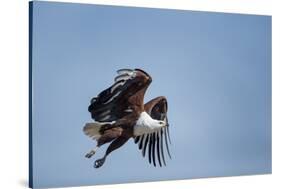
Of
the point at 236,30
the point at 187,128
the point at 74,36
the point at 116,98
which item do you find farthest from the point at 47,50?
the point at 236,30

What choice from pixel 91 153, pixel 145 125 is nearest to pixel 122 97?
pixel 145 125

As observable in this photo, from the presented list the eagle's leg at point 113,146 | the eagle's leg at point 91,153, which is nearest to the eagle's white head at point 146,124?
the eagle's leg at point 113,146

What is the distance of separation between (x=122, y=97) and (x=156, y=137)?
2.13 feet

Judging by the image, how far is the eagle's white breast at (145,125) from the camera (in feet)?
24.0

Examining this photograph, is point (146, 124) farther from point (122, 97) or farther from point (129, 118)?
point (122, 97)

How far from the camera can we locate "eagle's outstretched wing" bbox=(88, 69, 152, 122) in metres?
7.11

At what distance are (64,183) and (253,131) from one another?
8.39 ft

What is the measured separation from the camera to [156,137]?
24.4 feet

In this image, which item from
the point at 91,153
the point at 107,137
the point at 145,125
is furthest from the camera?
the point at 145,125

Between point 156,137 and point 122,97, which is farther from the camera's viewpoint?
point 156,137

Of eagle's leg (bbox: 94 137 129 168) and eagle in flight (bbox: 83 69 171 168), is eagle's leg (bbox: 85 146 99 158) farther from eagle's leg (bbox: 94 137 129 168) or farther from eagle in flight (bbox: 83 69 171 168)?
eagle's leg (bbox: 94 137 129 168)

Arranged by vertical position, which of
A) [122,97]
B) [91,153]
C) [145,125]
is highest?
[122,97]

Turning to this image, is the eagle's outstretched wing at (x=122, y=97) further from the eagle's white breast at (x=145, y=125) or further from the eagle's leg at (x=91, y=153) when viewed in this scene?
the eagle's leg at (x=91, y=153)

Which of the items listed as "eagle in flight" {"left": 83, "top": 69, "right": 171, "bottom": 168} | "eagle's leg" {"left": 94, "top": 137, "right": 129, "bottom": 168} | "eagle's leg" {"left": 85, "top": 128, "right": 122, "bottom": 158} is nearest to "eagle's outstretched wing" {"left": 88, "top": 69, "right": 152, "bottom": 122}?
"eagle in flight" {"left": 83, "top": 69, "right": 171, "bottom": 168}
